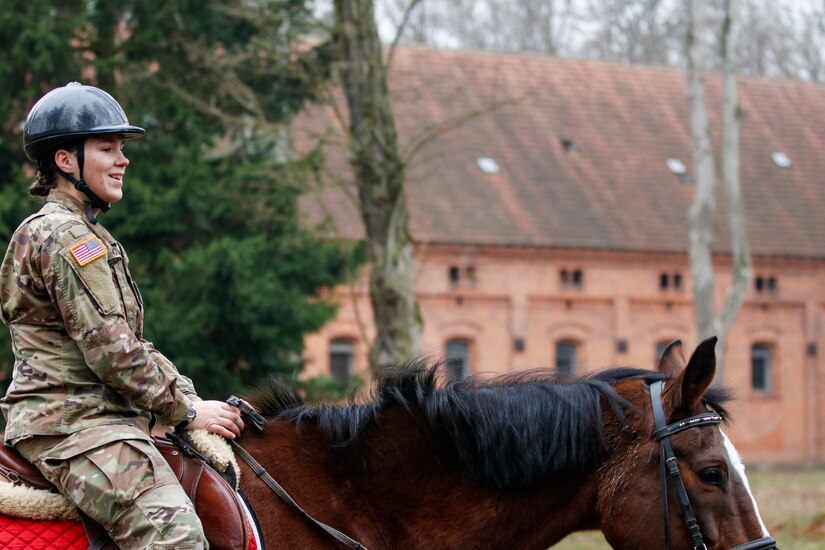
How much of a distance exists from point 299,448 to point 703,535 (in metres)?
1.39

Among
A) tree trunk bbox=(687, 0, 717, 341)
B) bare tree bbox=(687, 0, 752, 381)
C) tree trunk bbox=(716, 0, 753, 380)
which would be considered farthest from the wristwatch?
tree trunk bbox=(687, 0, 717, 341)

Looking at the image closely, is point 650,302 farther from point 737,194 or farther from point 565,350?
point 737,194

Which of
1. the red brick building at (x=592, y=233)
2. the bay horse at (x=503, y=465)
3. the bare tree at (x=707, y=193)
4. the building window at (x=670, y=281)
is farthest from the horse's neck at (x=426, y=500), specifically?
the building window at (x=670, y=281)

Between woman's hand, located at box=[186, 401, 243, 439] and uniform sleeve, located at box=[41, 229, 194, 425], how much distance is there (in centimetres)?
28

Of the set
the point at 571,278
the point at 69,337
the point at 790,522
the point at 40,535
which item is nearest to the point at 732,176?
the point at 571,278

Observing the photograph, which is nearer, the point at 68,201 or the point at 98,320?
the point at 98,320

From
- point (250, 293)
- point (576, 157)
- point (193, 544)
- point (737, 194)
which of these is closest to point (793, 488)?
point (737, 194)

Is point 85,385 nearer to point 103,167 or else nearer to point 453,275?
point 103,167

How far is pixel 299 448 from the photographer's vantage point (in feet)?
13.6

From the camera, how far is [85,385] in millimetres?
3635

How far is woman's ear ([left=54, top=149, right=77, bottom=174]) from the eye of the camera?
377cm

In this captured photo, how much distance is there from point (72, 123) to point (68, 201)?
25cm

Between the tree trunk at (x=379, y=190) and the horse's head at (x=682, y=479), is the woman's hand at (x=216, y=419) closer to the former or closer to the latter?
the horse's head at (x=682, y=479)

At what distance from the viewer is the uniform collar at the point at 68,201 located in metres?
3.74
